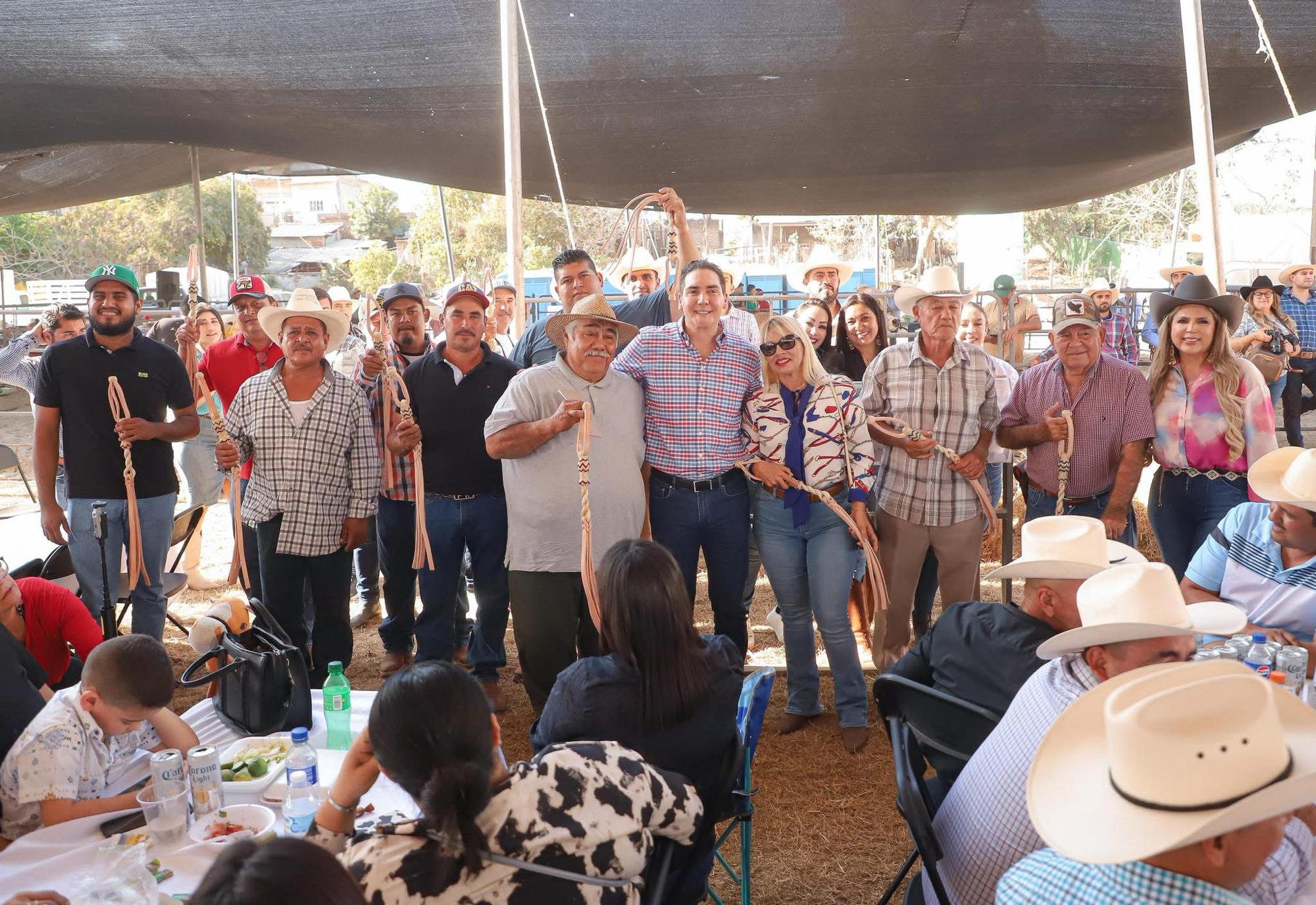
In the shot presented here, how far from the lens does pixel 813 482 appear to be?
3660 mm

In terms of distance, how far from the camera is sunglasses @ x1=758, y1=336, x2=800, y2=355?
12.1 ft

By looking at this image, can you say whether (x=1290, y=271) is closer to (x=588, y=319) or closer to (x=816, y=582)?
(x=816, y=582)

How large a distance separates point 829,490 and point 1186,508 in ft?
4.51

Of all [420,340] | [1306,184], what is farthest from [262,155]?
[1306,184]

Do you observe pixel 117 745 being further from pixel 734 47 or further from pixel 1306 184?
pixel 1306 184

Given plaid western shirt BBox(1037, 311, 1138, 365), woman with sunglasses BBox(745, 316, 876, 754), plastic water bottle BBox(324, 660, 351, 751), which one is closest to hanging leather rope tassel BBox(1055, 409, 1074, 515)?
woman with sunglasses BBox(745, 316, 876, 754)

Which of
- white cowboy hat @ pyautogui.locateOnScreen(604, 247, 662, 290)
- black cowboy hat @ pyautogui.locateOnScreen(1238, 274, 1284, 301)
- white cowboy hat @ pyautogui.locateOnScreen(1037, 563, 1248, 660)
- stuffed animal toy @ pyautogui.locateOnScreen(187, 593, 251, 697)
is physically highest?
white cowboy hat @ pyautogui.locateOnScreen(604, 247, 662, 290)

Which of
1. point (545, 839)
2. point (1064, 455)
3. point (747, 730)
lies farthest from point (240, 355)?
point (545, 839)

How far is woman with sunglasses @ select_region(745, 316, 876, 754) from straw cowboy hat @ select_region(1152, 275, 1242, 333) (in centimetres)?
138

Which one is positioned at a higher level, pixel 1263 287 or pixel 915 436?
pixel 1263 287

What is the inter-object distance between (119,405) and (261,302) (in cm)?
139

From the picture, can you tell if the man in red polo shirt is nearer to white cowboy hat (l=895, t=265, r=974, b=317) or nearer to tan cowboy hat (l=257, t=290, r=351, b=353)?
tan cowboy hat (l=257, t=290, r=351, b=353)

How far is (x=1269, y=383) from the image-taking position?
24.8ft

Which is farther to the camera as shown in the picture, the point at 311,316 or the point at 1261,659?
the point at 311,316
